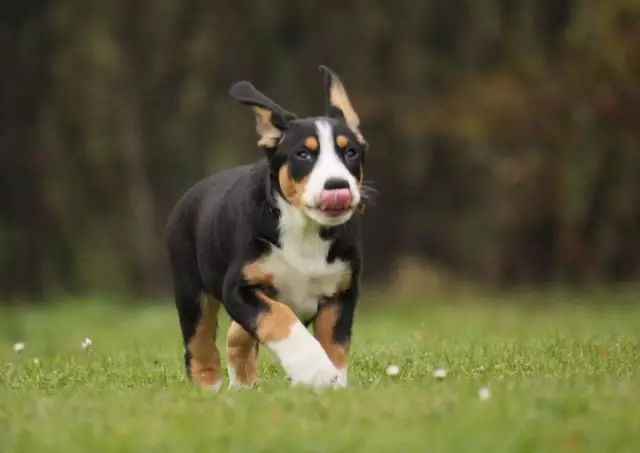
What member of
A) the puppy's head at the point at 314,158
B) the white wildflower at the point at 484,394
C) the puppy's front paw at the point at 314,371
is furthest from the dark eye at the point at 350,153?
the white wildflower at the point at 484,394

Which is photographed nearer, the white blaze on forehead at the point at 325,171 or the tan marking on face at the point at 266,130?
the white blaze on forehead at the point at 325,171

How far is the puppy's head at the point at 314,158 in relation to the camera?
25.9 ft

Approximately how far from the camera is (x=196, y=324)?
9.56 m

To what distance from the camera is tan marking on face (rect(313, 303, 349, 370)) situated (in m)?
8.15

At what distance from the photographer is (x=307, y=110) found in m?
26.3

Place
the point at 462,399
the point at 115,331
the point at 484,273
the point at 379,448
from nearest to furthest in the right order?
the point at 379,448
the point at 462,399
the point at 115,331
the point at 484,273

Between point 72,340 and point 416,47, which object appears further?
point 416,47

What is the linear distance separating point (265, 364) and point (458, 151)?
18339mm

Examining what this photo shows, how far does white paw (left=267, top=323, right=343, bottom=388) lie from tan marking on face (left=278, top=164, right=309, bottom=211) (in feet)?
2.46

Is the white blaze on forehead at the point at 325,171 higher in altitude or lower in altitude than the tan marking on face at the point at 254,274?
higher

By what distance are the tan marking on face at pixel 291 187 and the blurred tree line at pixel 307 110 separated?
15.9 meters

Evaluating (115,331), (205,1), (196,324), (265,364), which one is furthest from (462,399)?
(205,1)

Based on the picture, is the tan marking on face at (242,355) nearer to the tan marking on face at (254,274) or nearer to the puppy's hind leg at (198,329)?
the puppy's hind leg at (198,329)

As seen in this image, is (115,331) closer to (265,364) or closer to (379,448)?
(265,364)
